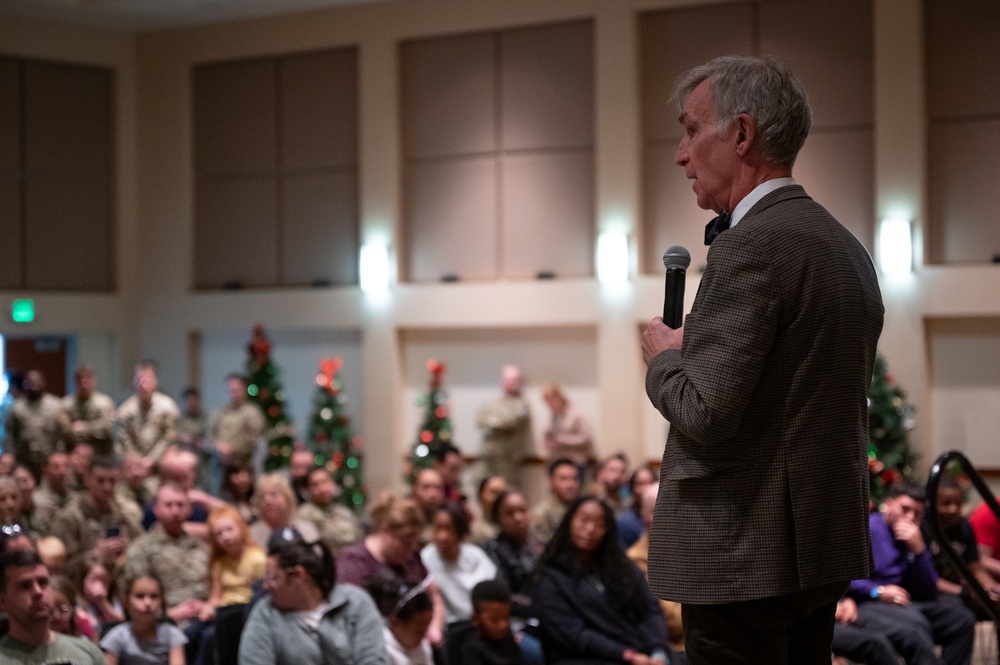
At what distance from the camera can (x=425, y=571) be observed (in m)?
6.57

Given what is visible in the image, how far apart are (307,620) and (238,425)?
7485 mm

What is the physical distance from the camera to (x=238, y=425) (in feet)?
40.2

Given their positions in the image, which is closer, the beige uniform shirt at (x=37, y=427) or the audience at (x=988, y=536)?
the audience at (x=988, y=536)

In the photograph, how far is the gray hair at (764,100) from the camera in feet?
6.32

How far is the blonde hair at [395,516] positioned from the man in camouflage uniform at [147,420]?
6056 mm

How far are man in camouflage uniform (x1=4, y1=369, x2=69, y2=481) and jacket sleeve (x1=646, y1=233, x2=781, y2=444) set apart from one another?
10.5 m

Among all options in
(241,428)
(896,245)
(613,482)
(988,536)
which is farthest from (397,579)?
(241,428)

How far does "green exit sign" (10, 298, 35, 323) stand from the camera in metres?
13.3

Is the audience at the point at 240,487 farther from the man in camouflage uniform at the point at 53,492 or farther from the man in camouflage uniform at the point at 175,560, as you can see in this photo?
the man in camouflage uniform at the point at 175,560

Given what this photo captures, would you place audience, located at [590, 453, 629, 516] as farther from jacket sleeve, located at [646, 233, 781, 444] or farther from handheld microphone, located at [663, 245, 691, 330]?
jacket sleeve, located at [646, 233, 781, 444]

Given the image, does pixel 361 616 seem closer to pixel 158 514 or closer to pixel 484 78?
pixel 158 514

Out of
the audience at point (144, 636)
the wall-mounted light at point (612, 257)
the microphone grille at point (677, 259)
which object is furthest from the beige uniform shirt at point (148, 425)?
the microphone grille at point (677, 259)

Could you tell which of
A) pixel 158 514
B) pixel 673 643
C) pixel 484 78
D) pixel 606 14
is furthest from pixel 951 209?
pixel 158 514

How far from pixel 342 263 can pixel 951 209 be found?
6417 mm
